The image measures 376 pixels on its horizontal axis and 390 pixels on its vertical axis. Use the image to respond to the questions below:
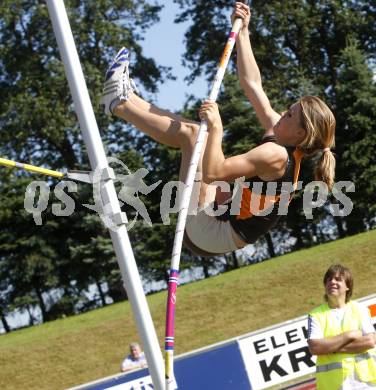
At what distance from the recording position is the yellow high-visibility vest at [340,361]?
5.01m

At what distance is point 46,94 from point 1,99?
60.8 inches

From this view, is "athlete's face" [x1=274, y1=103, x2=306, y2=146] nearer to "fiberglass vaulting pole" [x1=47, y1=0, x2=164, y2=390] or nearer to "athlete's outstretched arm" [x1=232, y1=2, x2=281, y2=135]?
"athlete's outstretched arm" [x1=232, y1=2, x2=281, y2=135]

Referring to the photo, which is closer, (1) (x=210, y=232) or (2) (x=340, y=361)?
(1) (x=210, y=232)

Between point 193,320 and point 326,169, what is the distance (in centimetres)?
1158

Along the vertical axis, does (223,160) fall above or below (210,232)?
above

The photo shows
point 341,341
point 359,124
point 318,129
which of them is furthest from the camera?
point 359,124

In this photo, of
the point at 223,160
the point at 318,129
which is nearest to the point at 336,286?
the point at 318,129

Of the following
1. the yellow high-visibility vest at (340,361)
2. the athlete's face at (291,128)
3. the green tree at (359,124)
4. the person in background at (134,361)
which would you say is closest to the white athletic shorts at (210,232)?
the athlete's face at (291,128)

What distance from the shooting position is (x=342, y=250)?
17.1m

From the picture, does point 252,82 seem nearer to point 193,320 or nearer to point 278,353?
point 278,353

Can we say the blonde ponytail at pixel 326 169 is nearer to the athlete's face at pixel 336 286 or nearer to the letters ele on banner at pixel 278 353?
the athlete's face at pixel 336 286

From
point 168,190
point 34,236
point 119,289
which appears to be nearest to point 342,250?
point 119,289

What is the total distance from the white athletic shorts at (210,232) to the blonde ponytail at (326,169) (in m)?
0.54

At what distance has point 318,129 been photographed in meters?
4.00
